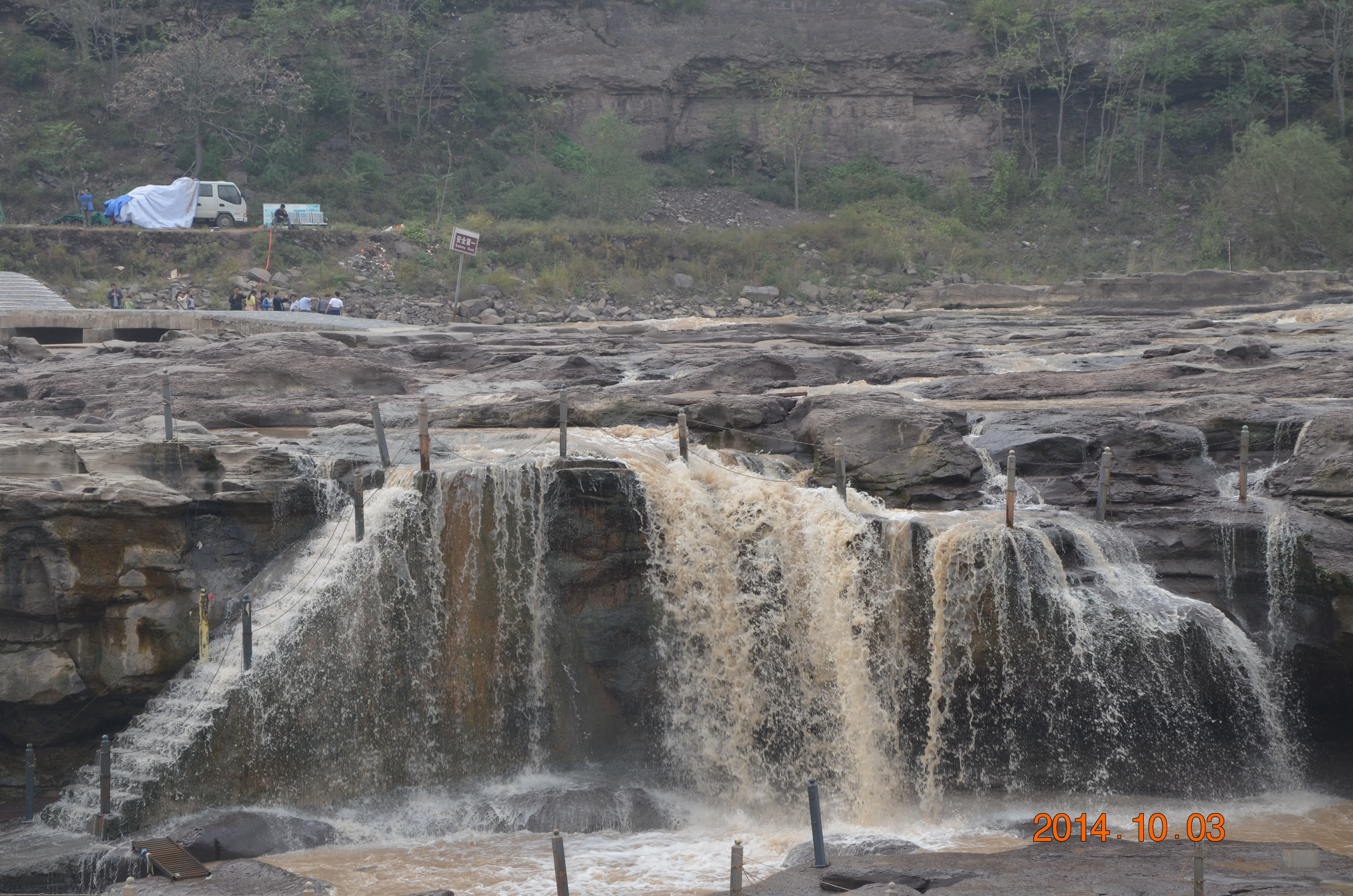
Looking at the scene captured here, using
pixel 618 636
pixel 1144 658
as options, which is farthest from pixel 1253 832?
pixel 618 636

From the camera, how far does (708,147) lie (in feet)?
176

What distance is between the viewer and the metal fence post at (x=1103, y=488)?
1179 centimetres

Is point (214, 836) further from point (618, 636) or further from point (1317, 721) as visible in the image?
point (1317, 721)

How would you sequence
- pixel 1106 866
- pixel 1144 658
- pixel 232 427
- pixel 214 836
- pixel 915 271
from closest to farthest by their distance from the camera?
pixel 1106 866 → pixel 214 836 → pixel 1144 658 → pixel 232 427 → pixel 915 271

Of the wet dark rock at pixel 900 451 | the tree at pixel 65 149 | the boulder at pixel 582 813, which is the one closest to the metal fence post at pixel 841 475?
the wet dark rock at pixel 900 451

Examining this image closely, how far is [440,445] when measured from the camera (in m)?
13.6

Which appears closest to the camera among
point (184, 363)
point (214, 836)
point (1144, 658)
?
point (214, 836)

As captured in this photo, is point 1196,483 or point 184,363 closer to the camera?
point 1196,483

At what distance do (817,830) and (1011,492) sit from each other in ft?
12.4

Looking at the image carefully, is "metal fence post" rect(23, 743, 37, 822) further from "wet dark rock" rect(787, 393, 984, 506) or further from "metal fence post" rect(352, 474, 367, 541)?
"wet dark rock" rect(787, 393, 984, 506)

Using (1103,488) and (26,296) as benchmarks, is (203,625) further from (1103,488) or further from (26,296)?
(26,296)

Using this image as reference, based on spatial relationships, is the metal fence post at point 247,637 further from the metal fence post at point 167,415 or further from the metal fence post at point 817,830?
the metal fence post at point 817,830

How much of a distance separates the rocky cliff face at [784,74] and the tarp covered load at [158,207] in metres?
17.9

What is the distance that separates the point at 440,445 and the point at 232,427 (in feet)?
10.2
